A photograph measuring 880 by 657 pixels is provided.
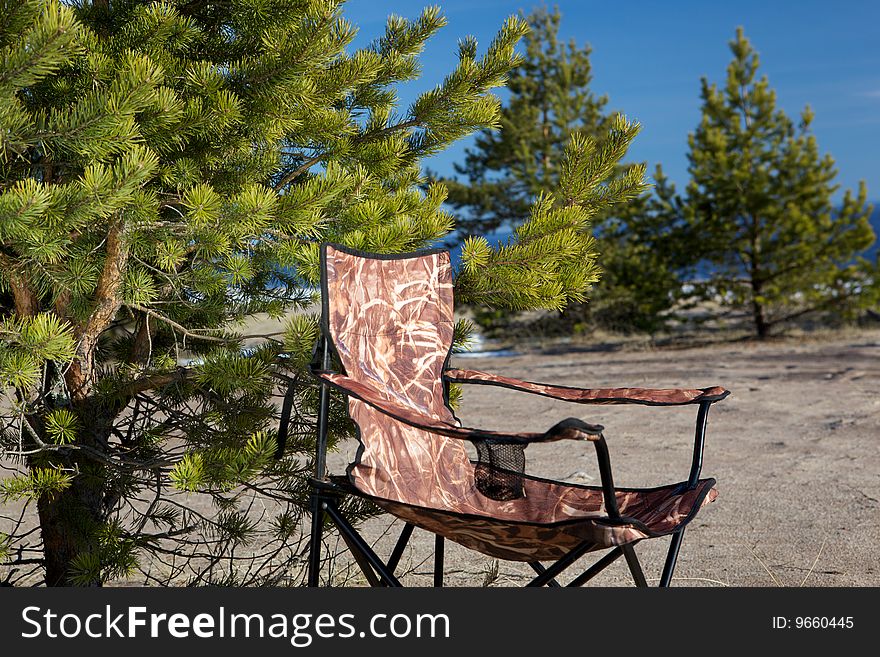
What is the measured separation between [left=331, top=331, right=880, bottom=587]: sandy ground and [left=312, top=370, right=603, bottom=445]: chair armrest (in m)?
1.05

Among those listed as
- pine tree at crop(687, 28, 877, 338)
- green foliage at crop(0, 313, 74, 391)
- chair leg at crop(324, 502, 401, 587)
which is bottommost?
chair leg at crop(324, 502, 401, 587)

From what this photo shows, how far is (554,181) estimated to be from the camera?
1197cm

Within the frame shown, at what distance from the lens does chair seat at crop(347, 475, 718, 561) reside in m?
1.66

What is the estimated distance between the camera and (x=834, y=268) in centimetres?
1037

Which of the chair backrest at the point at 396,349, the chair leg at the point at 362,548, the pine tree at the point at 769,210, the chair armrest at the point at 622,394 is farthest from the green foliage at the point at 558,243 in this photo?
the pine tree at the point at 769,210

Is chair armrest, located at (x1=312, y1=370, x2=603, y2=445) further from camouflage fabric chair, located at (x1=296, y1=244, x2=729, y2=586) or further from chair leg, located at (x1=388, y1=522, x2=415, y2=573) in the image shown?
chair leg, located at (x1=388, y1=522, x2=415, y2=573)

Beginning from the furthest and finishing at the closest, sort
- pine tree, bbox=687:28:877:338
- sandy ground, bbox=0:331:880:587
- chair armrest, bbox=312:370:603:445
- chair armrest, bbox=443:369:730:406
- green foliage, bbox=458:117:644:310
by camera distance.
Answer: pine tree, bbox=687:28:877:338, sandy ground, bbox=0:331:880:587, green foliage, bbox=458:117:644:310, chair armrest, bbox=443:369:730:406, chair armrest, bbox=312:370:603:445

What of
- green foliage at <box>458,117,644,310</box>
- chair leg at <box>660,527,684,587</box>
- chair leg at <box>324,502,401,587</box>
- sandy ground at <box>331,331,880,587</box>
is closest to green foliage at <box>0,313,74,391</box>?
chair leg at <box>324,502,401,587</box>

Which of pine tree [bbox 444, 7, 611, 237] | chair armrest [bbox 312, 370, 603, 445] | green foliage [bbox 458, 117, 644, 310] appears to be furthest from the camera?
pine tree [bbox 444, 7, 611, 237]

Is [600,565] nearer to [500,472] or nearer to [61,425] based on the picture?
[500,472]

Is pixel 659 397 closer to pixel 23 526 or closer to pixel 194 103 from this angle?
pixel 194 103

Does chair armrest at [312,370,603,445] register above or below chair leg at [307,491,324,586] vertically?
above

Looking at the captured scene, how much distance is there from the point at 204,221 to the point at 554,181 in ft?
34.4

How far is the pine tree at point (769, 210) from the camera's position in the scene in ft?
33.4
